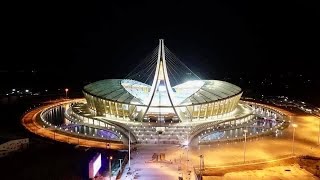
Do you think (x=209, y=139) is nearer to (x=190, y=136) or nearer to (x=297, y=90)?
(x=190, y=136)

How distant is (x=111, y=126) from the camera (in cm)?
5291

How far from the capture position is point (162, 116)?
5569 centimetres

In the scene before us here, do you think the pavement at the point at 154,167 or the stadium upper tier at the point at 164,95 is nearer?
the pavement at the point at 154,167

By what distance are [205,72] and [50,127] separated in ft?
328

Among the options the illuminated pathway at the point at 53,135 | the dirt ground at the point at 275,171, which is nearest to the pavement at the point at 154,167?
the dirt ground at the point at 275,171

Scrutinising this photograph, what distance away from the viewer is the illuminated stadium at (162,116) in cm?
4969

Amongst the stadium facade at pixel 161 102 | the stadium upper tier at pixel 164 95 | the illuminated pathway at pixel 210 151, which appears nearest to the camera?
the illuminated pathway at pixel 210 151

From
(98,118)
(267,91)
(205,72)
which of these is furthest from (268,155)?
(205,72)

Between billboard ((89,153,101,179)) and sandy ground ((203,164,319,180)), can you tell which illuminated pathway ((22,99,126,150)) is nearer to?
billboard ((89,153,101,179))

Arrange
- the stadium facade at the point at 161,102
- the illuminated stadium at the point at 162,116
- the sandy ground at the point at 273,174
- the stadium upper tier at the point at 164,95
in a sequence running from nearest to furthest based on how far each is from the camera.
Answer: the sandy ground at the point at 273,174 → the illuminated stadium at the point at 162,116 → the stadium facade at the point at 161,102 → the stadium upper tier at the point at 164,95

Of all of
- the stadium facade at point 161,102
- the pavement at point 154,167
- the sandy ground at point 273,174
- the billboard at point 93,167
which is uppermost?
the stadium facade at point 161,102

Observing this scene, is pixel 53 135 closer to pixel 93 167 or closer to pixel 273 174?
Answer: pixel 93 167

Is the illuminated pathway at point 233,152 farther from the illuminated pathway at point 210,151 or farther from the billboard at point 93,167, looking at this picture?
the billboard at point 93,167

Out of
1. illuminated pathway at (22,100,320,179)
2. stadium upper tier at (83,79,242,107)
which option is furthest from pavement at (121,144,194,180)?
stadium upper tier at (83,79,242,107)
